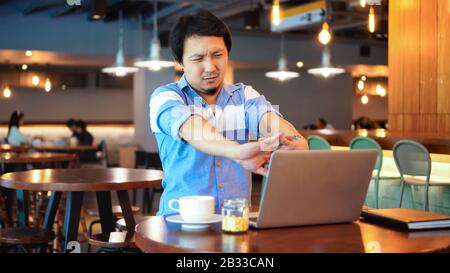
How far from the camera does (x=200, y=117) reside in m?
1.96

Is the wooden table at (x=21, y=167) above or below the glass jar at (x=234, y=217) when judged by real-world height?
below

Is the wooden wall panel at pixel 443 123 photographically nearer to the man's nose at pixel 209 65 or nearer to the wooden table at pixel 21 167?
the wooden table at pixel 21 167

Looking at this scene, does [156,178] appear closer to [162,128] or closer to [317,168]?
[162,128]

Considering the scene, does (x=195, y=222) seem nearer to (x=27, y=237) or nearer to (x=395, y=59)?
(x=27, y=237)

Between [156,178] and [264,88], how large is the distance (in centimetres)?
1078

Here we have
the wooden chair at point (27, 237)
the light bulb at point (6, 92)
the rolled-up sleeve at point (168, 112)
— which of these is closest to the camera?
the rolled-up sleeve at point (168, 112)

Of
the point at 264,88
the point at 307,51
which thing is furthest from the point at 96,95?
the point at 307,51

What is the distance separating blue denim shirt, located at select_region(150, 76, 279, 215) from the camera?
6.73 feet

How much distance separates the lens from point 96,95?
1578 cm

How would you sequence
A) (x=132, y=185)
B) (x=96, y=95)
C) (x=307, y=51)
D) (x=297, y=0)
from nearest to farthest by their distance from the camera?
(x=132, y=185) < (x=297, y=0) < (x=307, y=51) < (x=96, y=95)

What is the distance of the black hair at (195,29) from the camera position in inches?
81.9

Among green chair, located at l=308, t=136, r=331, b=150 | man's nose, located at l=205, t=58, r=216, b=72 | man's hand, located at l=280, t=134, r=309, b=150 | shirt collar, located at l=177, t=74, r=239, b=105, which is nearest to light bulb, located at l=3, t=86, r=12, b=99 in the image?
green chair, located at l=308, t=136, r=331, b=150

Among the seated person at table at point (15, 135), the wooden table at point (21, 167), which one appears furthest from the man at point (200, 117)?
the seated person at table at point (15, 135)

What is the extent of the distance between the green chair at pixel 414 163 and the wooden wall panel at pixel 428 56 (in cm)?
218
